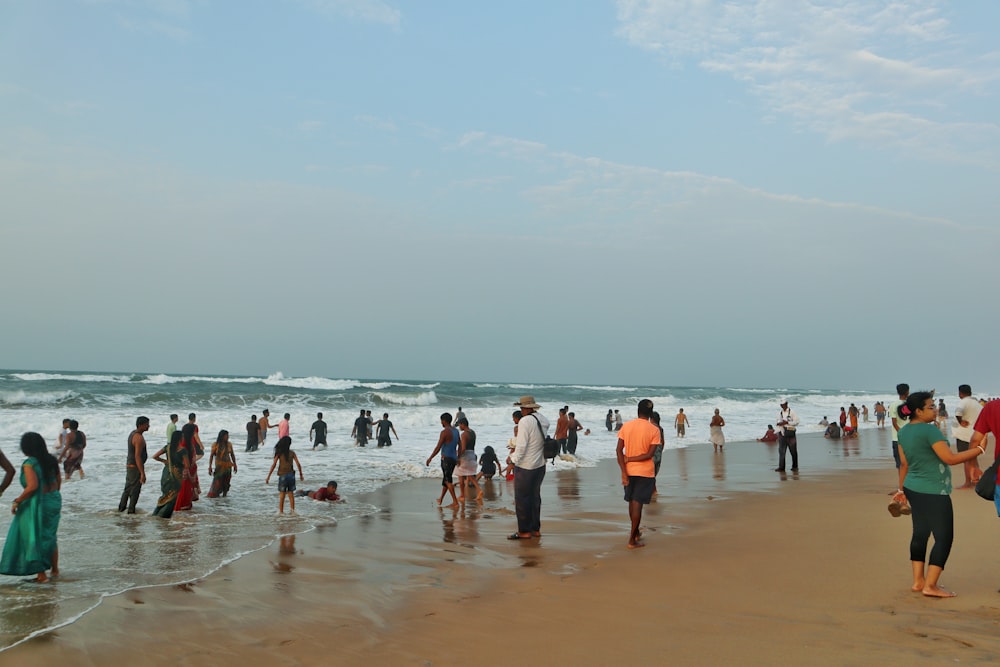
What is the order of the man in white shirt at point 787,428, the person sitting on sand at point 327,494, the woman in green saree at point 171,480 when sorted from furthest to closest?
the man in white shirt at point 787,428, the person sitting on sand at point 327,494, the woman in green saree at point 171,480

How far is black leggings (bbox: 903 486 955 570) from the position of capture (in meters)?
5.61

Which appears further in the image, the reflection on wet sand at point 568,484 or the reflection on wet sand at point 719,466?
the reflection on wet sand at point 719,466

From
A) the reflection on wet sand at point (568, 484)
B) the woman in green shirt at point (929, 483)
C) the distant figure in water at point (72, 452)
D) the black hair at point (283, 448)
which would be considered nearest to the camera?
the woman in green shirt at point (929, 483)

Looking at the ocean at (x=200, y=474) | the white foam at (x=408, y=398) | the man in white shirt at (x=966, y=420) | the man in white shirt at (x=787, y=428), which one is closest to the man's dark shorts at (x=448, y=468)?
the ocean at (x=200, y=474)

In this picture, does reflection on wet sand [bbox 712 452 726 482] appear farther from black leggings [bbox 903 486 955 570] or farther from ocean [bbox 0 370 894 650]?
black leggings [bbox 903 486 955 570]

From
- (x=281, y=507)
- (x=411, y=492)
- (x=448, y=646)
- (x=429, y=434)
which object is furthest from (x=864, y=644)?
(x=429, y=434)

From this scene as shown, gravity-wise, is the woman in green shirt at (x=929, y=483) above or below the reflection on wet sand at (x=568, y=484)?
above

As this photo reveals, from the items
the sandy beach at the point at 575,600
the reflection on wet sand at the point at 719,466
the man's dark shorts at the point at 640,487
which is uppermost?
the man's dark shorts at the point at 640,487

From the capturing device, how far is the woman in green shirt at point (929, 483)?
5609 millimetres

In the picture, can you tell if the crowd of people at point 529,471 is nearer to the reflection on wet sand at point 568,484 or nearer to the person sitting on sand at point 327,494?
the person sitting on sand at point 327,494

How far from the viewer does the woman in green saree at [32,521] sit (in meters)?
7.11

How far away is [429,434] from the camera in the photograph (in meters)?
31.1

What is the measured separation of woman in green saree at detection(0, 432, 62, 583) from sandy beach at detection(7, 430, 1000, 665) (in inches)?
44.8

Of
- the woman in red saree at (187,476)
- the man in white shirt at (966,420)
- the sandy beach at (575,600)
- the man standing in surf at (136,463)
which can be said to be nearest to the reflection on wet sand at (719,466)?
the man in white shirt at (966,420)
